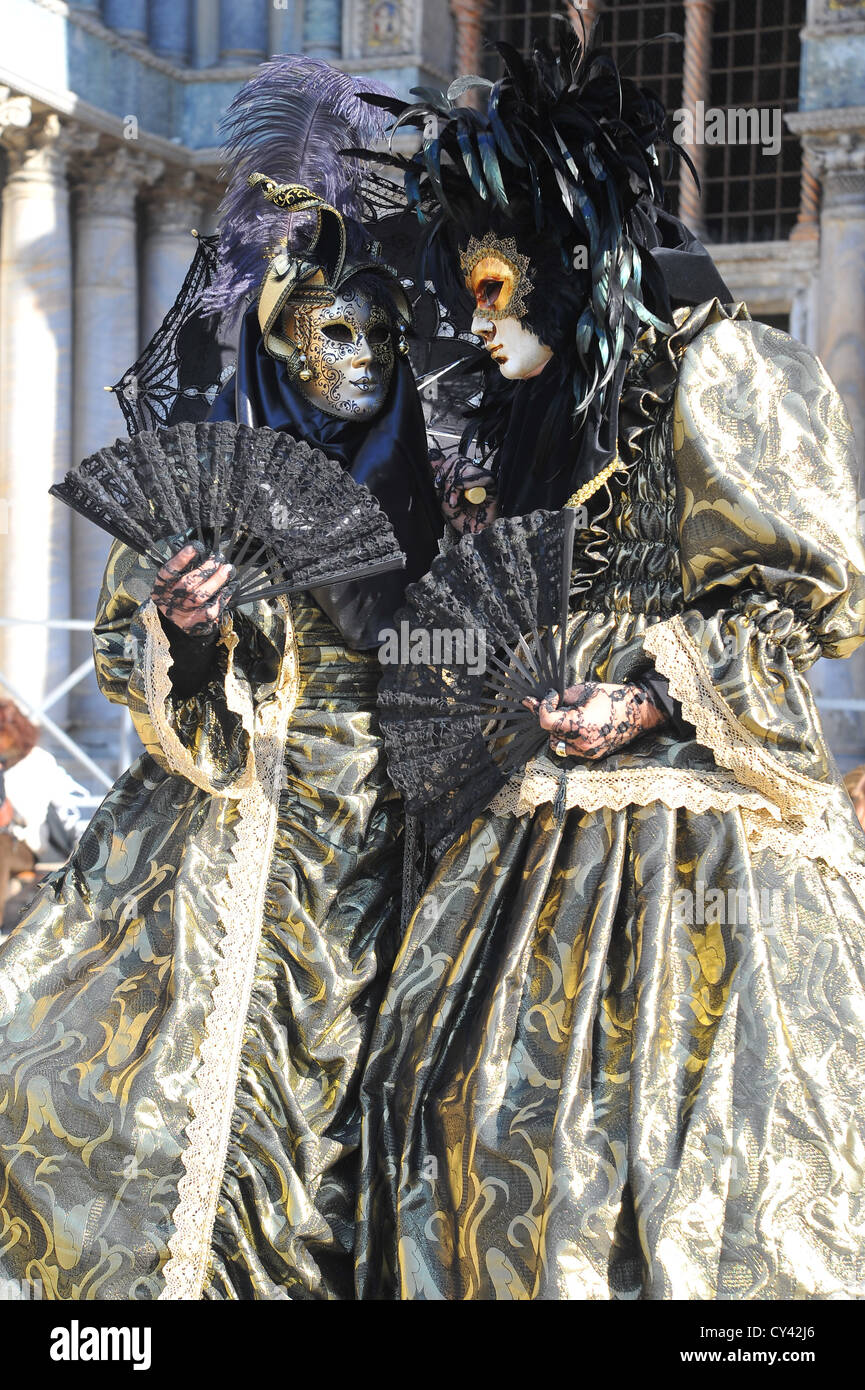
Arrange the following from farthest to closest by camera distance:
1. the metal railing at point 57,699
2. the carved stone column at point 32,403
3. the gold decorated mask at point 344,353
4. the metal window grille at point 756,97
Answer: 1. the metal window grille at point 756,97
2. the carved stone column at point 32,403
3. the metal railing at point 57,699
4. the gold decorated mask at point 344,353

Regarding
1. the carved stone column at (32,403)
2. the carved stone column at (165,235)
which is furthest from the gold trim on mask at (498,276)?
the carved stone column at (165,235)

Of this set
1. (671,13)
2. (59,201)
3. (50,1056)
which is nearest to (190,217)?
(59,201)

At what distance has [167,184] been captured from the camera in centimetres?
945

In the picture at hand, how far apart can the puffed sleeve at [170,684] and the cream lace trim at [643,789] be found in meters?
0.46

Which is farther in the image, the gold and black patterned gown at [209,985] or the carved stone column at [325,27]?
the carved stone column at [325,27]

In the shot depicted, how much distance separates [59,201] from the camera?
8.83 metres

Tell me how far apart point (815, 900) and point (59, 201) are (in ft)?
25.0

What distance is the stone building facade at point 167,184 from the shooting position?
844cm

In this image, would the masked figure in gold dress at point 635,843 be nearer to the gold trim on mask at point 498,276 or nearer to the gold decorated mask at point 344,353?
the gold trim on mask at point 498,276

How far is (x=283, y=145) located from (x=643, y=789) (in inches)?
51.6

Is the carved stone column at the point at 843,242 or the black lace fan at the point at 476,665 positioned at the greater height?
the carved stone column at the point at 843,242

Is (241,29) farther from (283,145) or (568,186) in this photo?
(568,186)

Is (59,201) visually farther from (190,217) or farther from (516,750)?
(516,750)

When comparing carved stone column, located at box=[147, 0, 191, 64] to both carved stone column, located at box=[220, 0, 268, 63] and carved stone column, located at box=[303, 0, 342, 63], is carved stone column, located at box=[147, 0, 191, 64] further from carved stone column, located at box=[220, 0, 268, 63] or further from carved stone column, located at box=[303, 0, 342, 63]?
carved stone column, located at box=[303, 0, 342, 63]
